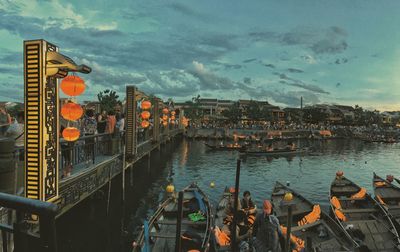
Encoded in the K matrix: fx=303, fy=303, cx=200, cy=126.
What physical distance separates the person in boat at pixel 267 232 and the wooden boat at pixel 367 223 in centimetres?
385

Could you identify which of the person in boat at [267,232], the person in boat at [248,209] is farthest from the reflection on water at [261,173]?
the person in boat at [267,232]

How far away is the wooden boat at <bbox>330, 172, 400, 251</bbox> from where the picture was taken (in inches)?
460

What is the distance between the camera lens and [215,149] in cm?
Result: 5225

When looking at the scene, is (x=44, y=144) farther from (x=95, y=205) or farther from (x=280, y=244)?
(x=95, y=205)

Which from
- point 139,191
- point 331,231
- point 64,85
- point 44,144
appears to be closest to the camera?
point 44,144

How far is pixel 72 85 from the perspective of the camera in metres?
9.90

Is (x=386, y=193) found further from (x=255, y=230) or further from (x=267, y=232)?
(x=267, y=232)

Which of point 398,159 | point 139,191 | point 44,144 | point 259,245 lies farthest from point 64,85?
point 398,159

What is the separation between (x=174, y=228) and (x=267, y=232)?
4.74 meters

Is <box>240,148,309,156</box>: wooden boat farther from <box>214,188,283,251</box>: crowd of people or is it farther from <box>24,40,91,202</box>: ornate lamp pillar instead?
<box>24,40,91,202</box>: ornate lamp pillar

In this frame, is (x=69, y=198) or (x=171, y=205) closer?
(x=69, y=198)

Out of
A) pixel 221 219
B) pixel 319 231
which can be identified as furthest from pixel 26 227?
pixel 319 231

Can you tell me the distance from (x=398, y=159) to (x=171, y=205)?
49.8 m

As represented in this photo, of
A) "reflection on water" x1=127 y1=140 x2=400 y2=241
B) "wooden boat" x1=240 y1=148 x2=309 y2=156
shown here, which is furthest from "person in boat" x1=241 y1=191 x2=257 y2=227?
"wooden boat" x1=240 y1=148 x2=309 y2=156
